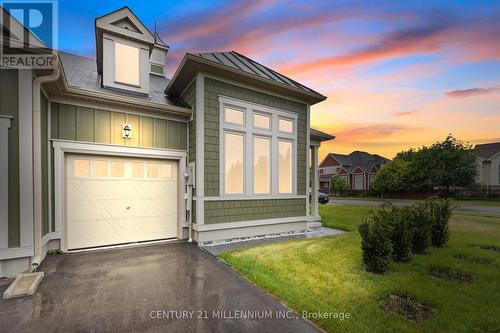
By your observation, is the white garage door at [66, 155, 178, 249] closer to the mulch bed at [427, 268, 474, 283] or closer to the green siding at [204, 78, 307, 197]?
the green siding at [204, 78, 307, 197]

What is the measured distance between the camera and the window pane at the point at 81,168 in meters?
5.54

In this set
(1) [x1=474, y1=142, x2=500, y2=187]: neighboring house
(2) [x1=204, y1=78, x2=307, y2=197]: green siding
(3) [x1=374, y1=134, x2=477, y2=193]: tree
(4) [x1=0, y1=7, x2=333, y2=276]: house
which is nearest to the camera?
(4) [x1=0, y1=7, x2=333, y2=276]: house

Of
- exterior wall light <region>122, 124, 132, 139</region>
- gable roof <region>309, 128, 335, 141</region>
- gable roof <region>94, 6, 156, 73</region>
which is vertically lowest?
exterior wall light <region>122, 124, 132, 139</region>

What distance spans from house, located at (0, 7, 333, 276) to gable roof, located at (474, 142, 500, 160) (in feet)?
122

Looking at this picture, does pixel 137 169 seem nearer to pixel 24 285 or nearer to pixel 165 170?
pixel 165 170

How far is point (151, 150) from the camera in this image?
20.6 feet

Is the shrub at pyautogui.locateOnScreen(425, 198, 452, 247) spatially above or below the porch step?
above

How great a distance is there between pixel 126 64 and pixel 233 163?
4.13 meters

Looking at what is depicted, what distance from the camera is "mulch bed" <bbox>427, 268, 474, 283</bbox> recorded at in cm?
394

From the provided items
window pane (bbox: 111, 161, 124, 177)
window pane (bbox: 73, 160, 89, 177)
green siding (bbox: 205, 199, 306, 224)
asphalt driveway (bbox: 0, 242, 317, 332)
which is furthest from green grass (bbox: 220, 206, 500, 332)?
window pane (bbox: 73, 160, 89, 177)

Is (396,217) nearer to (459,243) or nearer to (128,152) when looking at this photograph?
(459,243)

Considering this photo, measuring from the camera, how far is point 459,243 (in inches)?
244

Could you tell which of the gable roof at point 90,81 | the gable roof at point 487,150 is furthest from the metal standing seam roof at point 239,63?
the gable roof at point 487,150

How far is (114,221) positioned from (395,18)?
960 centimetres
